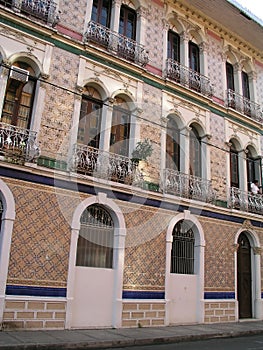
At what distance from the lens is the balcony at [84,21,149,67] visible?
12.0 metres

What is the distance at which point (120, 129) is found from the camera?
1229cm

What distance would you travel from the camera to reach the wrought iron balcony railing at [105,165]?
10.6 m

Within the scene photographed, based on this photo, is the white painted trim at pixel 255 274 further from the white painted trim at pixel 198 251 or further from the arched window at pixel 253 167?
the arched window at pixel 253 167

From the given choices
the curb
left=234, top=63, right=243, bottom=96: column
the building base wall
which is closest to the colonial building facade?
the building base wall

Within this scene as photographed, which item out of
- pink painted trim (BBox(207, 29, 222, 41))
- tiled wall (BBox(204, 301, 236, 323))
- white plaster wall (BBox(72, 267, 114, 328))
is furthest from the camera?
pink painted trim (BBox(207, 29, 222, 41))

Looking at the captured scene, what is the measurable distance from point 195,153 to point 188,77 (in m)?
3.03

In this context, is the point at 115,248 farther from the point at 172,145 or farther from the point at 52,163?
the point at 172,145

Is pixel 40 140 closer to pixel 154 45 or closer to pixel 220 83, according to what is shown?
pixel 154 45

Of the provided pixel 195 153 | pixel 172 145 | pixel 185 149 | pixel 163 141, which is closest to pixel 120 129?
pixel 163 141

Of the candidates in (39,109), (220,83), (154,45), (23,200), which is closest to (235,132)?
(220,83)

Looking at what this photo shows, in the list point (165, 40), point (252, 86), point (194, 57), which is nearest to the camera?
point (165, 40)

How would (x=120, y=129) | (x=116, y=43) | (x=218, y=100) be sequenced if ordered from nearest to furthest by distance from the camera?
(x=120, y=129) → (x=116, y=43) → (x=218, y=100)

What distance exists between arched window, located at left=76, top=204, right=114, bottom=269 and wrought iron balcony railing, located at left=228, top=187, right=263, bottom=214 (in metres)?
5.51

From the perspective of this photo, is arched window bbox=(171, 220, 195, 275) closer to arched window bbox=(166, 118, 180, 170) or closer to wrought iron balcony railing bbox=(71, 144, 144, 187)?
arched window bbox=(166, 118, 180, 170)
